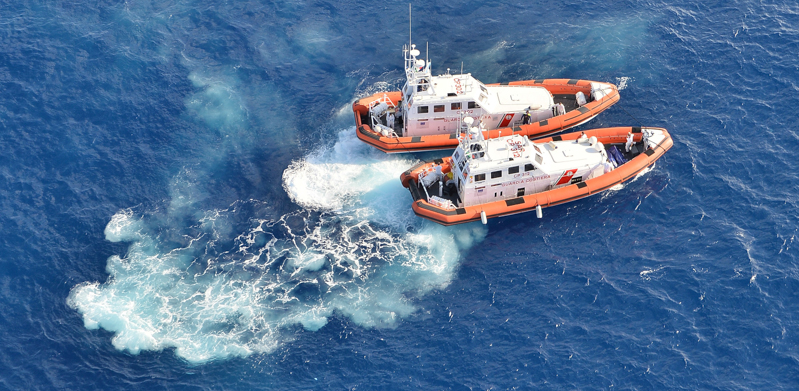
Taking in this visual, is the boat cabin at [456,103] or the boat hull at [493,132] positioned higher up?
the boat cabin at [456,103]

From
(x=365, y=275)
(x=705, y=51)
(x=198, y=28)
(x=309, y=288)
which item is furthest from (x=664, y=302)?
(x=198, y=28)

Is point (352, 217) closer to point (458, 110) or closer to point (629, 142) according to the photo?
point (458, 110)

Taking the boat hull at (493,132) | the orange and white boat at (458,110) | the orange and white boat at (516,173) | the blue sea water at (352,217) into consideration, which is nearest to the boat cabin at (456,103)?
the orange and white boat at (458,110)

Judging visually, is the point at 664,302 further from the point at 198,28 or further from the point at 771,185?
the point at 198,28

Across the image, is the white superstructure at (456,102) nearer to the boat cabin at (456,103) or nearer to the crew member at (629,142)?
the boat cabin at (456,103)

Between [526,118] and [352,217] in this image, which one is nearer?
[352,217]

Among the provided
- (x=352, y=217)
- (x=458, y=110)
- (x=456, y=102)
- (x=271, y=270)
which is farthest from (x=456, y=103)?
(x=271, y=270)
